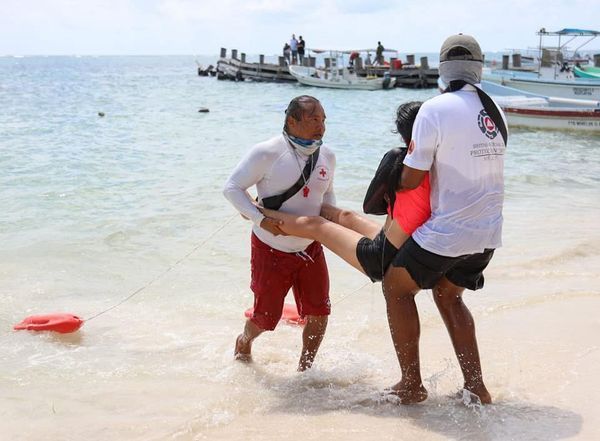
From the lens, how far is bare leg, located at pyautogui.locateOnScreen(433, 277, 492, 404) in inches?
152

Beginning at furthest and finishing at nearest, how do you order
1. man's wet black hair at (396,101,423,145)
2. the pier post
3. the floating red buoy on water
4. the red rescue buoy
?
the pier post → the red rescue buoy → the floating red buoy on water → man's wet black hair at (396,101,423,145)

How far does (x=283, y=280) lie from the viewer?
4324 millimetres

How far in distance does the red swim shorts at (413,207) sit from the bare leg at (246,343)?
1351mm

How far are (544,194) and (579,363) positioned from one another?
24.0 feet

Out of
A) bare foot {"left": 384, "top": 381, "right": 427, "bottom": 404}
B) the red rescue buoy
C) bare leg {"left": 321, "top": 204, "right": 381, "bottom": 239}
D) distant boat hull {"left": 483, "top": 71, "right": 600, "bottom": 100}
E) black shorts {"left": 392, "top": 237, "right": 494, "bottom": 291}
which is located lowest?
the red rescue buoy

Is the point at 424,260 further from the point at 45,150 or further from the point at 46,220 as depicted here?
the point at 45,150

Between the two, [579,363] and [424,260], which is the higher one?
[424,260]

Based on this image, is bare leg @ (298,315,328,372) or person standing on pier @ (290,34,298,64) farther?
person standing on pier @ (290,34,298,64)

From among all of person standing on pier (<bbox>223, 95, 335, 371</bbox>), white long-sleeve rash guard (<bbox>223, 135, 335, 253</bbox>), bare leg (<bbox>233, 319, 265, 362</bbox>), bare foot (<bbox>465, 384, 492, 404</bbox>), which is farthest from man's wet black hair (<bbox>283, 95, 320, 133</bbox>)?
bare foot (<bbox>465, 384, 492, 404</bbox>)

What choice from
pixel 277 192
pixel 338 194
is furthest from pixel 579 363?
pixel 338 194

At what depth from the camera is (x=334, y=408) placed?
4.04m

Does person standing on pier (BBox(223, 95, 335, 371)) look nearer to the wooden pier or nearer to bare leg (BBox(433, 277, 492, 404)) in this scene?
bare leg (BBox(433, 277, 492, 404))

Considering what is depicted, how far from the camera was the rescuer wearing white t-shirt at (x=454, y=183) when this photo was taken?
3420mm

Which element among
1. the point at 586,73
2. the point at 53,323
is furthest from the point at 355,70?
the point at 53,323
